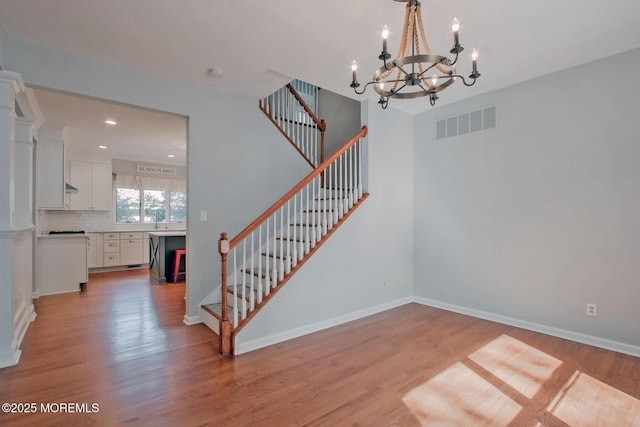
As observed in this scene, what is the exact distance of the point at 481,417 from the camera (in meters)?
1.99

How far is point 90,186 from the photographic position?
6918 millimetres

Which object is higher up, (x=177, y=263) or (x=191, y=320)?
(x=177, y=263)

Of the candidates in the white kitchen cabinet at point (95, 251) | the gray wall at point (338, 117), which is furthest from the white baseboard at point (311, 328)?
the white kitchen cabinet at point (95, 251)

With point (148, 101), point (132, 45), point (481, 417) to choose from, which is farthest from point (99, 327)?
point (481, 417)

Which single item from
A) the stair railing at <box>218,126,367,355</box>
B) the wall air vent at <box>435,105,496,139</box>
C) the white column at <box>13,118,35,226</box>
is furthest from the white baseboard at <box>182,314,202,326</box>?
the wall air vent at <box>435,105,496,139</box>

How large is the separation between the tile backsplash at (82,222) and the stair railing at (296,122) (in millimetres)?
5038

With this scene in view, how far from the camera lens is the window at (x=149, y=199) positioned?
7.60 meters

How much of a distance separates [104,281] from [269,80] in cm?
520

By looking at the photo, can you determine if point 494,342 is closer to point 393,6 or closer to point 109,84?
point 393,6

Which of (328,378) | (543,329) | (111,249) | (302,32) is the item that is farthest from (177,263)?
(543,329)

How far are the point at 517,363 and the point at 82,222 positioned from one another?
27.1 ft

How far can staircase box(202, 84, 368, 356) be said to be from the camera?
116 inches

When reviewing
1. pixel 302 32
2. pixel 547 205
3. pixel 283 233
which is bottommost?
pixel 283 233

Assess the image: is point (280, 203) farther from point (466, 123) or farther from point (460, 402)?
point (466, 123)
